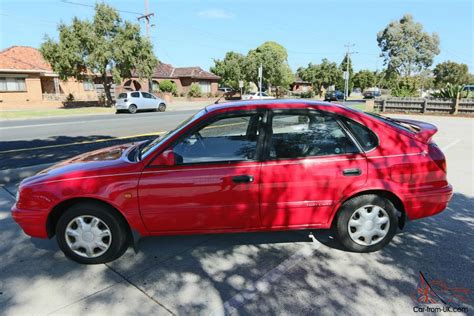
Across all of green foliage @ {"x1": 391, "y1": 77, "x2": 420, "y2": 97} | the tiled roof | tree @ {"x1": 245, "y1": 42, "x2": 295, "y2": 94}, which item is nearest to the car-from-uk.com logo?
green foliage @ {"x1": 391, "y1": 77, "x2": 420, "y2": 97}

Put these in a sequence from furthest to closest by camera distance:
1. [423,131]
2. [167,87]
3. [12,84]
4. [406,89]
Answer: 1. [167,87]
2. [12,84]
3. [406,89]
4. [423,131]

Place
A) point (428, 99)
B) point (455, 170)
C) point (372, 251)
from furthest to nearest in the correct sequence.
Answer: point (428, 99), point (455, 170), point (372, 251)

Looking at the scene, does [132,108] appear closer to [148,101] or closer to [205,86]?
[148,101]

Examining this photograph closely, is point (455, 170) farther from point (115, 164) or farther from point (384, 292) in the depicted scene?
point (115, 164)

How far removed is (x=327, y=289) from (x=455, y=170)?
17.9 feet

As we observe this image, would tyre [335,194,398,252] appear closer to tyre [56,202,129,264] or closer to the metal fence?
tyre [56,202,129,264]

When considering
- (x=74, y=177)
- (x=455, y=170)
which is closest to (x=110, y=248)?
(x=74, y=177)

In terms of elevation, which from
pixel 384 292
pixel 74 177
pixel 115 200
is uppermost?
pixel 74 177

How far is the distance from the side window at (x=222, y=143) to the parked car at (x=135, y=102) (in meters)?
22.6

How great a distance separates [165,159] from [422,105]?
22.7 meters

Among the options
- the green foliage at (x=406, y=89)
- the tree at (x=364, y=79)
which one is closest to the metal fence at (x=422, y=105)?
the green foliage at (x=406, y=89)

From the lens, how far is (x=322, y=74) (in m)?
65.4

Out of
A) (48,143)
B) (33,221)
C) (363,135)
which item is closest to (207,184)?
(363,135)

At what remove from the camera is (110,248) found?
3379mm
